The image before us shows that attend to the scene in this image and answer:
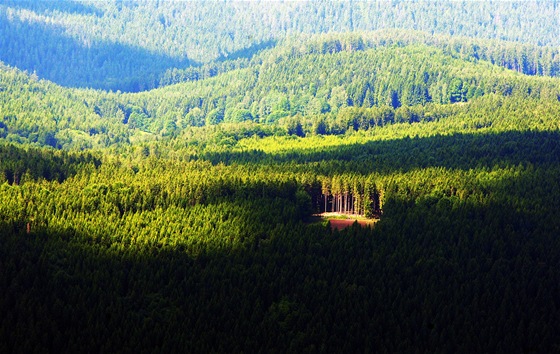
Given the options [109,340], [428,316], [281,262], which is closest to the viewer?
[109,340]

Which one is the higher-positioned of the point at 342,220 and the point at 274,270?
the point at 342,220

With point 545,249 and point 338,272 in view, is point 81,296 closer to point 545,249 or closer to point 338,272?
point 338,272

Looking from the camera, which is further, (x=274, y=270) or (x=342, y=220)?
(x=342, y=220)

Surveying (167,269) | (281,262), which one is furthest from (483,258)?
(167,269)

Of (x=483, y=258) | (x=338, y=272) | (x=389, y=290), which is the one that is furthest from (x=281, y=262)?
(x=483, y=258)

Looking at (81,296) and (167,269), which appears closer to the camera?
(81,296)

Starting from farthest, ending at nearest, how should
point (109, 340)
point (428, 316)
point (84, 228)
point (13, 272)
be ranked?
1. point (84, 228)
2. point (13, 272)
3. point (428, 316)
4. point (109, 340)

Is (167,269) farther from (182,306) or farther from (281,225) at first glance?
(281,225)

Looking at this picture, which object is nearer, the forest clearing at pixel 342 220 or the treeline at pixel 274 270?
the treeline at pixel 274 270

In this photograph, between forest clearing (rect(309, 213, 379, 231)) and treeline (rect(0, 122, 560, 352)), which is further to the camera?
forest clearing (rect(309, 213, 379, 231))

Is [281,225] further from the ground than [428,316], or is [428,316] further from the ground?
[281,225]
